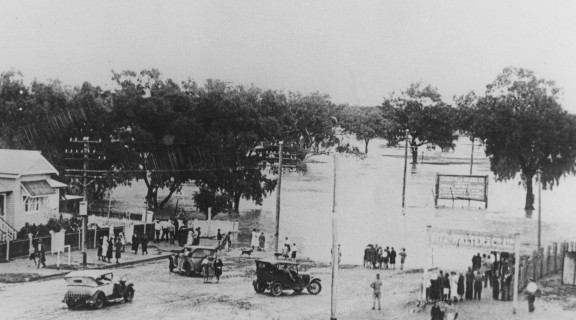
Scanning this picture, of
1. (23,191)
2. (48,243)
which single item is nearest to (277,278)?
(48,243)

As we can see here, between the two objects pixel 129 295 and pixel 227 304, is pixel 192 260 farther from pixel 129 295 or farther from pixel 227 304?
pixel 227 304

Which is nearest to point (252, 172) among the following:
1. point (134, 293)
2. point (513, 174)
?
point (513, 174)

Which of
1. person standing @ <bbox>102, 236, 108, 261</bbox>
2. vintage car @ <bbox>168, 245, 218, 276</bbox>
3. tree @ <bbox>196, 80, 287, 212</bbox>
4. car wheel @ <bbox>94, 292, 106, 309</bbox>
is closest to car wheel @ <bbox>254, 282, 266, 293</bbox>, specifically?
vintage car @ <bbox>168, 245, 218, 276</bbox>

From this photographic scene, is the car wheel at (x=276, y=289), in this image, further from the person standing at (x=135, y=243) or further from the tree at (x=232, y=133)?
the tree at (x=232, y=133)

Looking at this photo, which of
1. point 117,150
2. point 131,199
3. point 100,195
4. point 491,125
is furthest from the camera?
point 131,199

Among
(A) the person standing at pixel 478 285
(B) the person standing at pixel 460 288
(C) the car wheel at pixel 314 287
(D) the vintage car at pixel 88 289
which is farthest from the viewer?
(C) the car wheel at pixel 314 287

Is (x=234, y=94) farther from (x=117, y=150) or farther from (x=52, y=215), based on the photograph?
(x=52, y=215)

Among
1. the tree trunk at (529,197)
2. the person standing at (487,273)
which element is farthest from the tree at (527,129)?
the person standing at (487,273)
